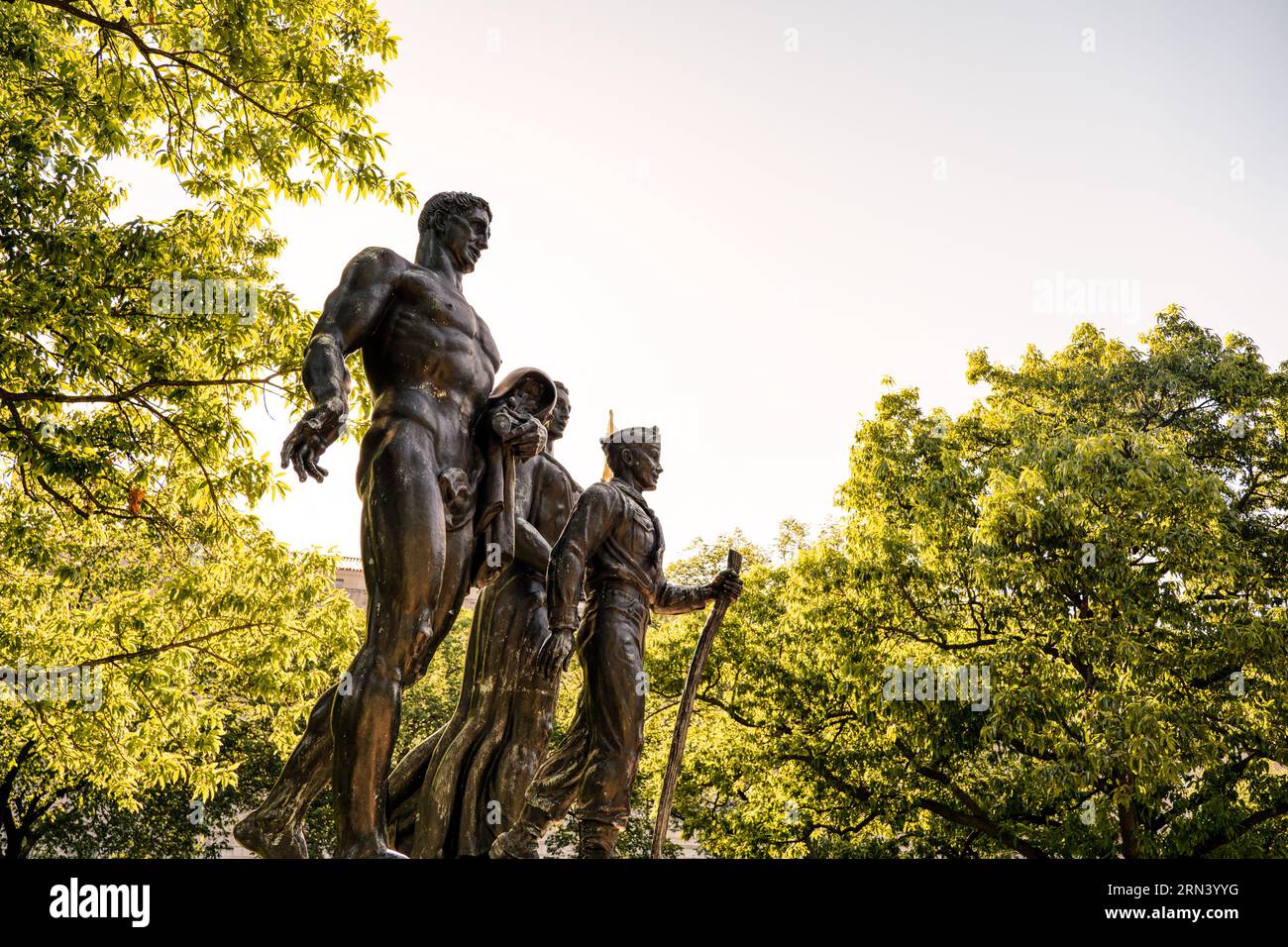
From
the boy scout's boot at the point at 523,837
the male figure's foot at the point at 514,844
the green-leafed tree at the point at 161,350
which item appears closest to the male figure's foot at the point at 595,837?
the boy scout's boot at the point at 523,837

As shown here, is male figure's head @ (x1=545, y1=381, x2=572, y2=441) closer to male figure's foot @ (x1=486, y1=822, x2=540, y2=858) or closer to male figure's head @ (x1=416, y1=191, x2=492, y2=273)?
male figure's head @ (x1=416, y1=191, x2=492, y2=273)

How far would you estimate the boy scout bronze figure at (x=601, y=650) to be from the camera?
496cm

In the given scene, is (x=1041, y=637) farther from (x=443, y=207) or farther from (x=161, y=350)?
(x=443, y=207)

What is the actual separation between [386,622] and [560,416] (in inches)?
75.2

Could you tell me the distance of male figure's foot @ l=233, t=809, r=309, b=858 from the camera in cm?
443

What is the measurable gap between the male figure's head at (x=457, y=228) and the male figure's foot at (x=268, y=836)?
2.49m

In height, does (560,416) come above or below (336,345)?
above

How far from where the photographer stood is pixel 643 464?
5.91 meters

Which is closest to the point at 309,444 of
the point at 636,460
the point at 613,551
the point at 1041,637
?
the point at 613,551

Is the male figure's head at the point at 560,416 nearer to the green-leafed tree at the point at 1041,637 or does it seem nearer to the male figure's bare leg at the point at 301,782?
the male figure's bare leg at the point at 301,782

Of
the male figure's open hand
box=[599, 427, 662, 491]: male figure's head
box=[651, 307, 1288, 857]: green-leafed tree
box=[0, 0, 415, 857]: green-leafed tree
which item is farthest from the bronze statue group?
box=[651, 307, 1288, 857]: green-leafed tree
